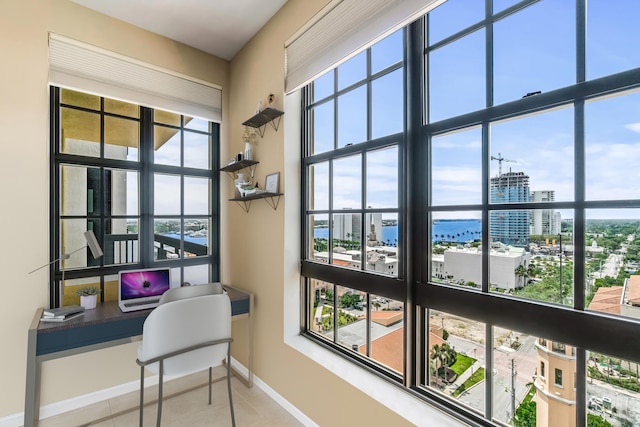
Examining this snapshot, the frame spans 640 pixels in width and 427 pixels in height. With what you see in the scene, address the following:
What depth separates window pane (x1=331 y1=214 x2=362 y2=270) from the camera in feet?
6.30

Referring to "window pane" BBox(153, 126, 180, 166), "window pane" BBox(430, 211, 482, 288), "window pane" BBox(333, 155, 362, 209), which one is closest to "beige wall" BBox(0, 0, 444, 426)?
"window pane" BBox(333, 155, 362, 209)

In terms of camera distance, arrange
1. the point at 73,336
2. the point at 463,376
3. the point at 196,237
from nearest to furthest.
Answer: the point at 463,376
the point at 73,336
the point at 196,237

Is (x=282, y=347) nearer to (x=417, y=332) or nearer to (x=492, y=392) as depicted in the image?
(x=417, y=332)

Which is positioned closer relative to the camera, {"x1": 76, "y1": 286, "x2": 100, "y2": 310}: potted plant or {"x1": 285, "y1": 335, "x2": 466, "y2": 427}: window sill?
{"x1": 285, "y1": 335, "x2": 466, "y2": 427}: window sill

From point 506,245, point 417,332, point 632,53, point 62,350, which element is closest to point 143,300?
point 62,350

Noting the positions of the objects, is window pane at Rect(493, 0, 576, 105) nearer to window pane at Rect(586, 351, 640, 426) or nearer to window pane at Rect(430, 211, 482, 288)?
window pane at Rect(430, 211, 482, 288)

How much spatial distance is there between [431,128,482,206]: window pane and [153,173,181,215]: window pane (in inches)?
94.0

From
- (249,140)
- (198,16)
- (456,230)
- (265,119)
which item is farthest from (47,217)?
(456,230)

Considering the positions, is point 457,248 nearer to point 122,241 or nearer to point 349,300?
point 349,300

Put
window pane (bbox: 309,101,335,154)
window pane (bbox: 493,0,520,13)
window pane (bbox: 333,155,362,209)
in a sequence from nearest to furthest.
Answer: window pane (bbox: 493,0,520,13), window pane (bbox: 333,155,362,209), window pane (bbox: 309,101,335,154)

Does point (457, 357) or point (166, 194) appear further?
point (166, 194)

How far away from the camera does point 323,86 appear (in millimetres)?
2211

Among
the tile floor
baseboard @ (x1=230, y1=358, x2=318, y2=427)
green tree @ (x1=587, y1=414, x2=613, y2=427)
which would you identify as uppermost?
green tree @ (x1=587, y1=414, x2=613, y2=427)

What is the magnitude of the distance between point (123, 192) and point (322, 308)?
202 centimetres
